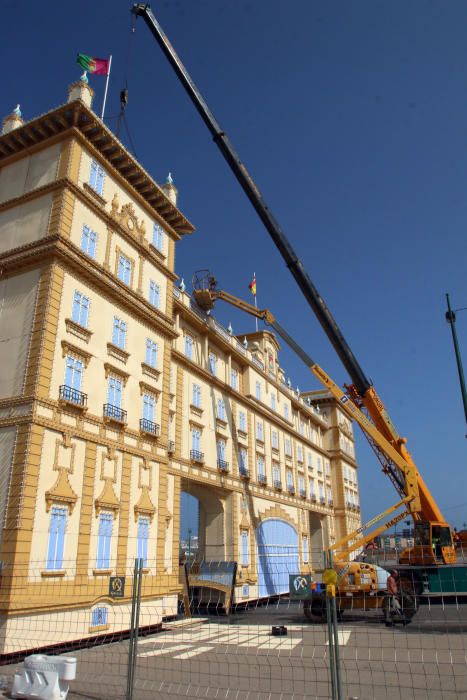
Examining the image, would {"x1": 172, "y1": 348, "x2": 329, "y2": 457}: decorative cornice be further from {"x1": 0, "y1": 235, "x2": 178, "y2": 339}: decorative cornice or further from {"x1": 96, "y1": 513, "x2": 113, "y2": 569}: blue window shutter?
{"x1": 96, "y1": 513, "x2": 113, "y2": 569}: blue window shutter

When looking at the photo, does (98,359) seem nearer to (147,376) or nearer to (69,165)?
(147,376)

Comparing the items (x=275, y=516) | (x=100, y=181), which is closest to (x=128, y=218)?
(x=100, y=181)

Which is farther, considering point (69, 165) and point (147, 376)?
point (147, 376)

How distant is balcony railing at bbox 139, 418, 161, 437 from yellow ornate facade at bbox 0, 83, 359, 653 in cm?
6

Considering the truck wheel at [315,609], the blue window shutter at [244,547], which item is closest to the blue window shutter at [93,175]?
the truck wheel at [315,609]

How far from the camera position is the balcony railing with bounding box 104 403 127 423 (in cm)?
1909

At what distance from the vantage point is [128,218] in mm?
22609

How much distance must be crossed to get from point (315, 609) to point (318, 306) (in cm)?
1440

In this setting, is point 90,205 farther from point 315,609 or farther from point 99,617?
point 315,609

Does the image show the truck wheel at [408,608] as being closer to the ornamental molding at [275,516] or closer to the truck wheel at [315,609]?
the truck wheel at [315,609]

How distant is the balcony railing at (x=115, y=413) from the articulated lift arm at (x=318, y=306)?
39.0 ft

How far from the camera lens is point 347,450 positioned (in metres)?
57.6

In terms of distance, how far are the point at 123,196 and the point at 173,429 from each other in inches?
444

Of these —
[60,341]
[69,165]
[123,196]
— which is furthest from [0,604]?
[123,196]
